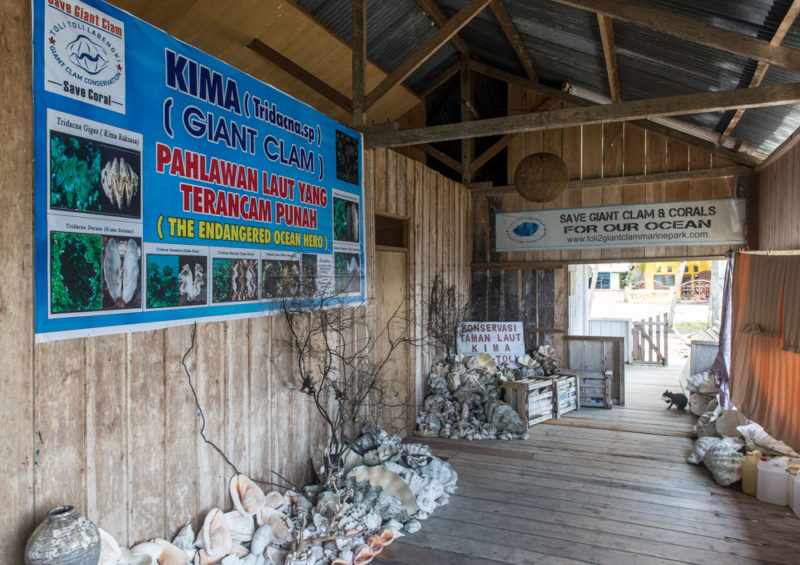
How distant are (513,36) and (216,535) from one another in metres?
6.76

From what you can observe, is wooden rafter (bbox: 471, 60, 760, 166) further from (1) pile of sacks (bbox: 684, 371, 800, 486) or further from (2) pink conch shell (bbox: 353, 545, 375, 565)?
(2) pink conch shell (bbox: 353, 545, 375, 565)

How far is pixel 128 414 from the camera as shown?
10.4ft

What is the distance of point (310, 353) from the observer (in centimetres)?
484

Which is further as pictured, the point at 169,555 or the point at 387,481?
the point at 387,481

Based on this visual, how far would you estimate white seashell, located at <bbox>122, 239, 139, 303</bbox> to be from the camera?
311cm

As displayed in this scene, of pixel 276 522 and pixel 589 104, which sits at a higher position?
pixel 589 104

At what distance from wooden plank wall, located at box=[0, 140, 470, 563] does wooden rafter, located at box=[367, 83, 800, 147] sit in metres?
2.42

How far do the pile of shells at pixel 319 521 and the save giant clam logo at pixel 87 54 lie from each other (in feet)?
8.44

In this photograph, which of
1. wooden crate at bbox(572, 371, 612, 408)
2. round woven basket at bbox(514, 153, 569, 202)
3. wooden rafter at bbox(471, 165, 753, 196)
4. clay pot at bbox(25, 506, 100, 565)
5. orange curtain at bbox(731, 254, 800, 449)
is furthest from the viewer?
wooden crate at bbox(572, 371, 612, 408)

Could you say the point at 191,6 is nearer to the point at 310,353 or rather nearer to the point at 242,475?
the point at 310,353

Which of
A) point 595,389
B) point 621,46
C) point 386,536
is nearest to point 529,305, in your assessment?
point 595,389

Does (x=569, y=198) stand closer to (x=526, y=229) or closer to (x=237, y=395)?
(x=526, y=229)

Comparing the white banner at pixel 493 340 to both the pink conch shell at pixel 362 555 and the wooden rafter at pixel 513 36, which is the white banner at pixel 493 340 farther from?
the pink conch shell at pixel 362 555

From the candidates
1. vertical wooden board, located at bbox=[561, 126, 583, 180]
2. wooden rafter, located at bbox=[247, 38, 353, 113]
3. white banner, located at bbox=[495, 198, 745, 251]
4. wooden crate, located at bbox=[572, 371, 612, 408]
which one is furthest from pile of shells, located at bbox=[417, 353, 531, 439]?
wooden rafter, located at bbox=[247, 38, 353, 113]
